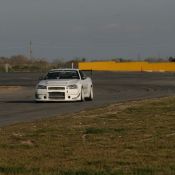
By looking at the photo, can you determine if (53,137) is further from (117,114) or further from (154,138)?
(117,114)

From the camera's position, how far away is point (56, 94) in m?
28.2

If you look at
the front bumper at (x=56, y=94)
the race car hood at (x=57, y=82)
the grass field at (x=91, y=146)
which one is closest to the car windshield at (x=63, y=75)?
the race car hood at (x=57, y=82)

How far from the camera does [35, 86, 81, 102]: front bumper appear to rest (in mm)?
28152

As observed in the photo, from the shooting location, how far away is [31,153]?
37.7 ft

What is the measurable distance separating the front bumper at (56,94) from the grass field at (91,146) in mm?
8896

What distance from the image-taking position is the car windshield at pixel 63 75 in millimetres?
29625

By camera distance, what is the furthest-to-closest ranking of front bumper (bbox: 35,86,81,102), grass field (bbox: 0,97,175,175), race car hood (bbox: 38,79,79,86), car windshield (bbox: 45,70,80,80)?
car windshield (bbox: 45,70,80,80)
race car hood (bbox: 38,79,79,86)
front bumper (bbox: 35,86,81,102)
grass field (bbox: 0,97,175,175)

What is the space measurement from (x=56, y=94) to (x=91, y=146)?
52.1 feet

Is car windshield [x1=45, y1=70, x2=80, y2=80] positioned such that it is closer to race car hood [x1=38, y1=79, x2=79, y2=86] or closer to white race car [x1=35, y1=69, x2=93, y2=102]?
white race car [x1=35, y1=69, x2=93, y2=102]

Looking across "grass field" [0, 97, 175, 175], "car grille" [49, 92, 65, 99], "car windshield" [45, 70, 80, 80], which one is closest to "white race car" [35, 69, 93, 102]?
"car grille" [49, 92, 65, 99]

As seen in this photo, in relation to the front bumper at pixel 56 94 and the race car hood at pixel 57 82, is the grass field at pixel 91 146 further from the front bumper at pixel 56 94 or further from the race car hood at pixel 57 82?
the race car hood at pixel 57 82

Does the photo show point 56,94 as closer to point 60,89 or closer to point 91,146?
point 60,89

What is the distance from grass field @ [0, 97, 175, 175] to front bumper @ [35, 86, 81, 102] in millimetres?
8896

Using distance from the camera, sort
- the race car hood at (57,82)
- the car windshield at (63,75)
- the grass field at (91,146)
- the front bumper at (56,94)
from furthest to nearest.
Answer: the car windshield at (63,75)
the race car hood at (57,82)
the front bumper at (56,94)
the grass field at (91,146)
